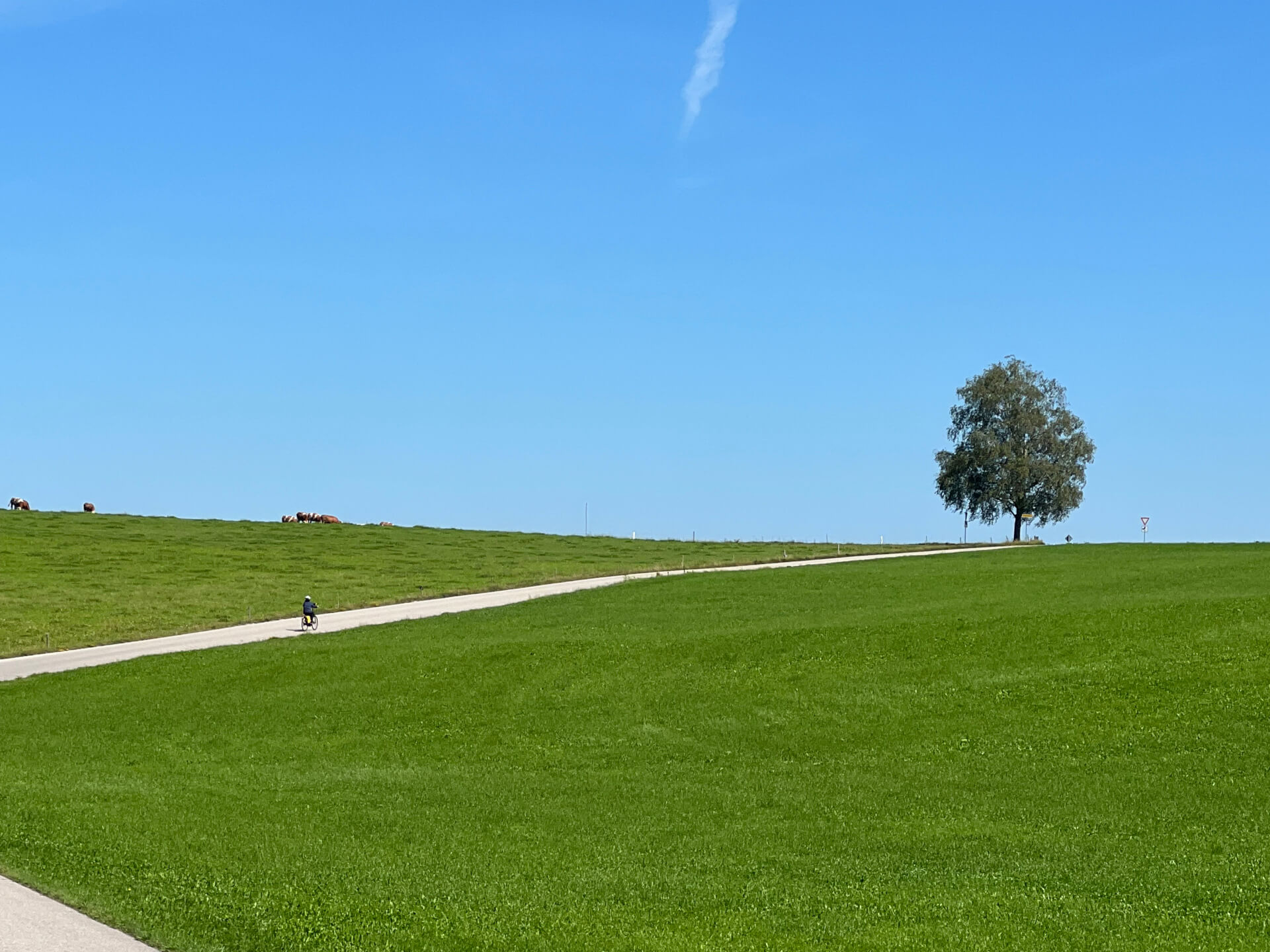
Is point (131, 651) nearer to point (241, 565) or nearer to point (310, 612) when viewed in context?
point (310, 612)

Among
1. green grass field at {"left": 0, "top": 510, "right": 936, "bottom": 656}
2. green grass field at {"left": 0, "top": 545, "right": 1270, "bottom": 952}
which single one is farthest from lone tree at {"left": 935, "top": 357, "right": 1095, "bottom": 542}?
green grass field at {"left": 0, "top": 545, "right": 1270, "bottom": 952}

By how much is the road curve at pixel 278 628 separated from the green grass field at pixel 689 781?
4169 mm

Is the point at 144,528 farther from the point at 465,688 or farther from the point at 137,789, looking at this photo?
the point at 137,789

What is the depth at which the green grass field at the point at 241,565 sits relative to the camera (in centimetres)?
6241

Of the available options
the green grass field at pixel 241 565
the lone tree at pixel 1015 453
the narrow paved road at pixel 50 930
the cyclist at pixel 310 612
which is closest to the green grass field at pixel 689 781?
the narrow paved road at pixel 50 930

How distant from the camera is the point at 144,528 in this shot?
109 metres

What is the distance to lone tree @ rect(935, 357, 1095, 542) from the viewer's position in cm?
10644

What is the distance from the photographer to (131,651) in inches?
2016

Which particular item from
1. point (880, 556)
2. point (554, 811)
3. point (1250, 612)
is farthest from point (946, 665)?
point (880, 556)

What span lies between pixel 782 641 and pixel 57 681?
24096mm

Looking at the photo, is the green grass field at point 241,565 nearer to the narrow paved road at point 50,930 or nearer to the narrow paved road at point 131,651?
the narrow paved road at point 131,651

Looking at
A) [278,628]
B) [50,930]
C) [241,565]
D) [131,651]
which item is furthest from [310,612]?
[50,930]

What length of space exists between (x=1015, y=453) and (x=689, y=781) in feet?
284

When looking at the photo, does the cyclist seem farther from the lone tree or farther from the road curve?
the lone tree
